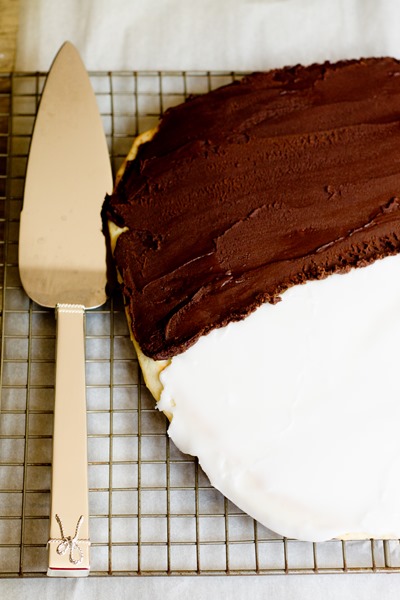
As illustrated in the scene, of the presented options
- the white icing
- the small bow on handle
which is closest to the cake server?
the small bow on handle

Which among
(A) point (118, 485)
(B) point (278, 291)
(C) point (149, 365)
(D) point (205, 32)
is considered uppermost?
(D) point (205, 32)

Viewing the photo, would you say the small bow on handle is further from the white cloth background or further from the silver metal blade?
the white cloth background

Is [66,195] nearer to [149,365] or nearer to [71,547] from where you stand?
[149,365]

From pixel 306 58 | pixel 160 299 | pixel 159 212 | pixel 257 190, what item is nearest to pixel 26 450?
pixel 160 299

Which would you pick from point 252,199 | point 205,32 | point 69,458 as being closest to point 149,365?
point 69,458

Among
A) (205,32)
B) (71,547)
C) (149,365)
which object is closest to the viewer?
(71,547)

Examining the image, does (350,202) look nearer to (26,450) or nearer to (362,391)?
(362,391)

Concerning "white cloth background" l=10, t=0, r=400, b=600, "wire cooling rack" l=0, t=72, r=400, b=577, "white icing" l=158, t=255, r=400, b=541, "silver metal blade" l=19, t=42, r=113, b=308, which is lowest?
"wire cooling rack" l=0, t=72, r=400, b=577
